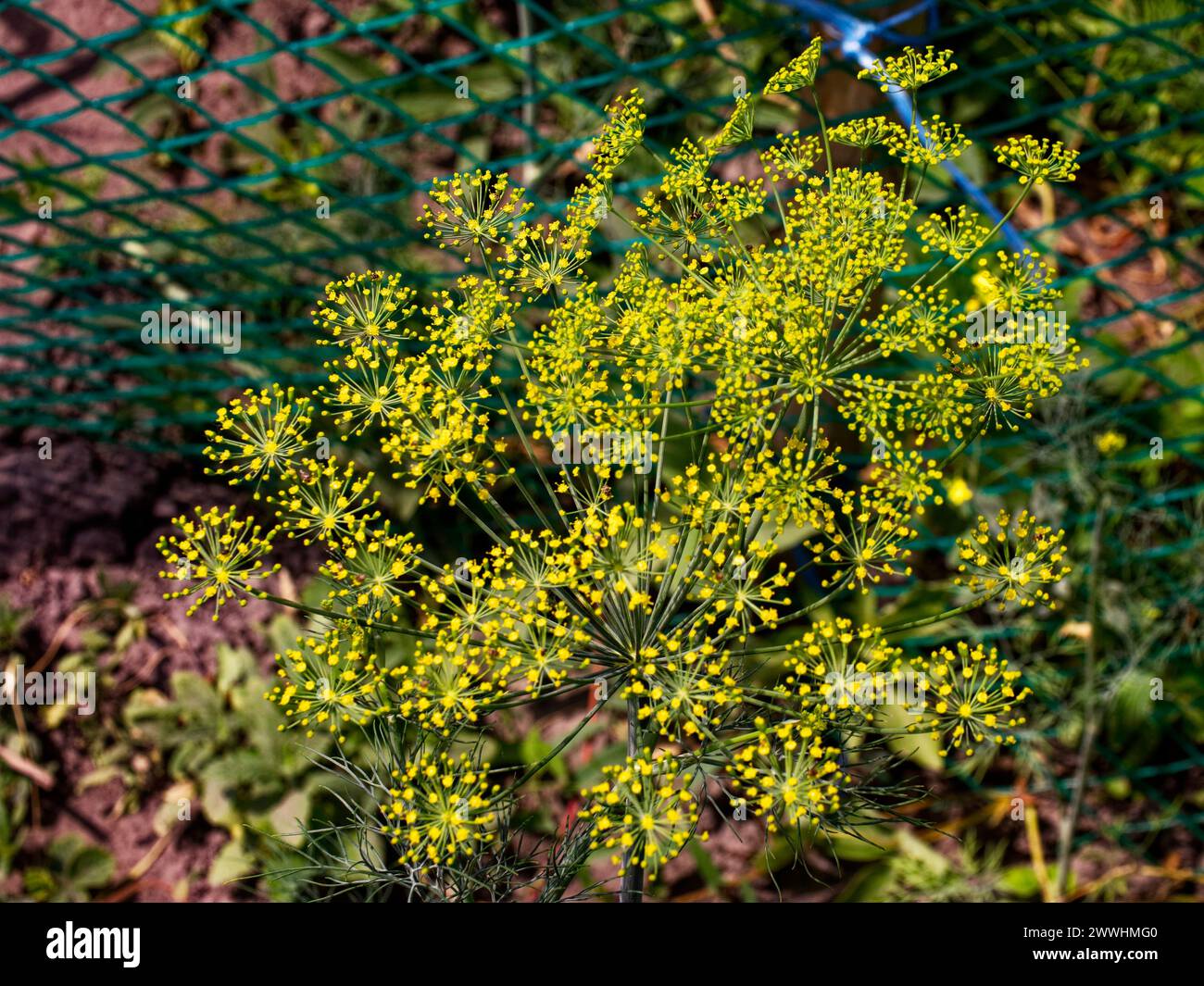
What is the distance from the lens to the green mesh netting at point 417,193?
2707 millimetres

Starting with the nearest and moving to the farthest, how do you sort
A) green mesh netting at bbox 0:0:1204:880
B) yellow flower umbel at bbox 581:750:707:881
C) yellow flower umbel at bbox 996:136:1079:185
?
yellow flower umbel at bbox 581:750:707:881, yellow flower umbel at bbox 996:136:1079:185, green mesh netting at bbox 0:0:1204:880

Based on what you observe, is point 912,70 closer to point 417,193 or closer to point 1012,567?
point 1012,567

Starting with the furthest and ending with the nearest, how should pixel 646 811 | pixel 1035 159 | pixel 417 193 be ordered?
pixel 417 193 < pixel 1035 159 < pixel 646 811

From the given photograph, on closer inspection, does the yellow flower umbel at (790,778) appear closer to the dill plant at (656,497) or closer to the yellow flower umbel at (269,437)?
the dill plant at (656,497)

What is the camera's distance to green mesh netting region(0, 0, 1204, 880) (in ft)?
8.88

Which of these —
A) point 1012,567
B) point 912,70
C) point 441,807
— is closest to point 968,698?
point 1012,567

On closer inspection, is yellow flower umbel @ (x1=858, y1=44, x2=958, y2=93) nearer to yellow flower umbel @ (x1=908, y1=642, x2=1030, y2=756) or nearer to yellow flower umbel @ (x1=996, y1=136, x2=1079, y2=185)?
yellow flower umbel @ (x1=996, y1=136, x2=1079, y2=185)

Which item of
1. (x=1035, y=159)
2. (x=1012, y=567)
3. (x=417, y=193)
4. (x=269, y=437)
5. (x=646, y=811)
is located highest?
(x=417, y=193)

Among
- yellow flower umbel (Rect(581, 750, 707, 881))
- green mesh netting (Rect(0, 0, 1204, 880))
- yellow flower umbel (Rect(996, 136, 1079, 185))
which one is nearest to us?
yellow flower umbel (Rect(581, 750, 707, 881))

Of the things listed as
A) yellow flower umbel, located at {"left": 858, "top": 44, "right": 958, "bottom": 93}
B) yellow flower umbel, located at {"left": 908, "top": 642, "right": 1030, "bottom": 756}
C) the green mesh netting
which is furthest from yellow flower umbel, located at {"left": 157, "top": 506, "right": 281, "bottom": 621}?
the green mesh netting

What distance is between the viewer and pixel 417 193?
9.00ft

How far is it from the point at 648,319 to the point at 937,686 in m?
0.39
